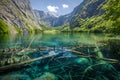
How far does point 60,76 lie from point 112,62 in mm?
14891

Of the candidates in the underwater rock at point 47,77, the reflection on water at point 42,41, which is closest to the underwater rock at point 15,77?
the underwater rock at point 47,77

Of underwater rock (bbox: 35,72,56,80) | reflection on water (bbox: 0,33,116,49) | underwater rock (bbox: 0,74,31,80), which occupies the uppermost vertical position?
reflection on water (bbox: 0,33,116,49)

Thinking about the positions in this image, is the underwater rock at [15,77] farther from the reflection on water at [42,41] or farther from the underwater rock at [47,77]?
the reflection on water at [42,41]

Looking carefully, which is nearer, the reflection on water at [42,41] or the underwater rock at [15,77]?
the underwater rock at [15,77]

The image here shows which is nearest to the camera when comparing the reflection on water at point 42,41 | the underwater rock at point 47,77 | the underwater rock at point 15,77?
the underwater rock at point 15,77

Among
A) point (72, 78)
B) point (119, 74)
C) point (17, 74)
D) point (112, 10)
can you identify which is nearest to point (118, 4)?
point (112, 10)

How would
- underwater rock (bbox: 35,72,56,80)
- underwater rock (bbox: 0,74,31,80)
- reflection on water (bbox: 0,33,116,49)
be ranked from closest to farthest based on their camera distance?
underwater rock (bbox: 0,74,31,80) → underwater rock (bbox: 35,72,56,80) → reflection on water (bbox: 0,33,116,49)

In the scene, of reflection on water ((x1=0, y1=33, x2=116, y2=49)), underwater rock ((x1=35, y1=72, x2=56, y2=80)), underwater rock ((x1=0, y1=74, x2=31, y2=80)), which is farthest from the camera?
reflection on water ((x1=0, y1=33, x2=116, y2=49))

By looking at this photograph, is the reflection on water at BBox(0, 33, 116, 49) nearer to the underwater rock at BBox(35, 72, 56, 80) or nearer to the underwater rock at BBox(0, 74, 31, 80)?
the underwater rock at BBox(0, 74, 31, 80)

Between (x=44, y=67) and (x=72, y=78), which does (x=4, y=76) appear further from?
(x=72, y=78)

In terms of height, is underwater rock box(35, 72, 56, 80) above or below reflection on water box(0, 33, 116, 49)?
below

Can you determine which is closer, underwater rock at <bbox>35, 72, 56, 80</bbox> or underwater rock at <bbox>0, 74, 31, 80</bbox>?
underwater rock at <bbox>0, 74, 31, 80</bbox>

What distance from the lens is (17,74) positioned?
24.2 meters

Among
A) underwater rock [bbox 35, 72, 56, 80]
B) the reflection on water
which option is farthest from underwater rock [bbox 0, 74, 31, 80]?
the reflection on water
